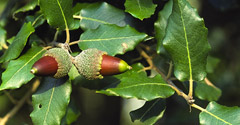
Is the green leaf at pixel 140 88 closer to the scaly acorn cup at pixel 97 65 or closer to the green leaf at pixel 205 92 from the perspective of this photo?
the scaly acorn cup at pixel 97 65

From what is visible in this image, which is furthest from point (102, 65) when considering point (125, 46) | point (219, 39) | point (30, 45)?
point (219, 39)

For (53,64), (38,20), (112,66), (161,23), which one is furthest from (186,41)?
(38,20)

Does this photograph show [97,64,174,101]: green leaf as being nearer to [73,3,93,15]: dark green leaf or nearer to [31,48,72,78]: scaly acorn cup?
[31,48,72,78]: scaly acorn cup

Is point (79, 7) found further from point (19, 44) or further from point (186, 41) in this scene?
point (186, 41)

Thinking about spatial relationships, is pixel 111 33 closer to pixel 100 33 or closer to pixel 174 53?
pixel 100 33

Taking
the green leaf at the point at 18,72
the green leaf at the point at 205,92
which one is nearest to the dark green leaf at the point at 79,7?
the green leaf at the point at 18,72
